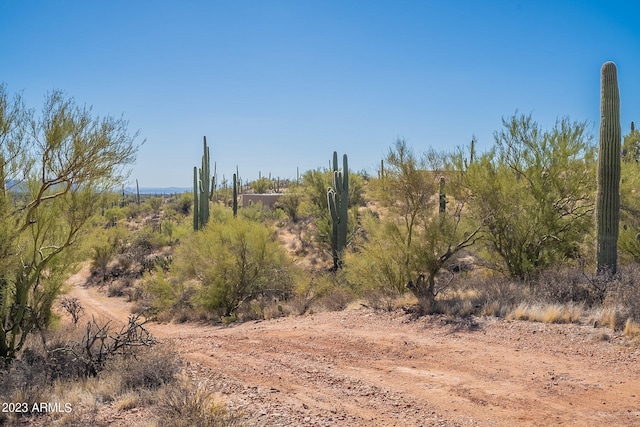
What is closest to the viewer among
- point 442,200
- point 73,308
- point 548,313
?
point 548,313

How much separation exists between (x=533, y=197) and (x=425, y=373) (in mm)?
8948

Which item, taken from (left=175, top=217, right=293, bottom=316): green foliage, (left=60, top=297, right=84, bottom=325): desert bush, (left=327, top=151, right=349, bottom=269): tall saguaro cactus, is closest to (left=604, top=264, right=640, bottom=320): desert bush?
(left=175, top=217, right=293, bottom=316): green foliage

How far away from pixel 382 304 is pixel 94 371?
7.08m

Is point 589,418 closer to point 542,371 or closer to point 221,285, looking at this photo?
point 542,371

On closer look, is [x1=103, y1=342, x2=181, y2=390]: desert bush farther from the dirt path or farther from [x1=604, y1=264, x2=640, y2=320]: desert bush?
[x1=604, y1=264, x2=640, y2=320]: desert bush

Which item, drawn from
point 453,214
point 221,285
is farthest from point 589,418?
point 221,285

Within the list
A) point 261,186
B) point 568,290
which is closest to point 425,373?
point 568,290

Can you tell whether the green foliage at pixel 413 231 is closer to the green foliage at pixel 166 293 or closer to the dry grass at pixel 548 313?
the dry grass at pixel 548 313

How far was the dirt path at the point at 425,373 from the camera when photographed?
575 cm

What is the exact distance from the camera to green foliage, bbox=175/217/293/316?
51.3 feet

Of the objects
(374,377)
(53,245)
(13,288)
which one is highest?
(53,245)

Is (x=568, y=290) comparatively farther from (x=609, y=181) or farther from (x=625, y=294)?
(x=609, y=181)

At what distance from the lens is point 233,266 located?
15680 millimetres

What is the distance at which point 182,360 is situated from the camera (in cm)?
805
